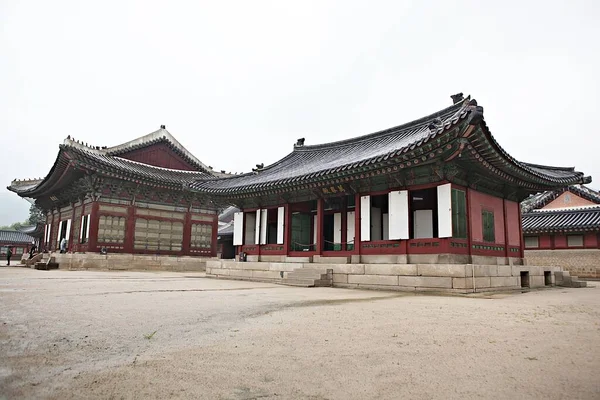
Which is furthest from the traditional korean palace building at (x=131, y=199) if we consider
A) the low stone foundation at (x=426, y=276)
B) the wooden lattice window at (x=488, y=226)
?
the wooden lattice window at (x=488, y=226)

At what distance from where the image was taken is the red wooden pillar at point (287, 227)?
19.6 metres

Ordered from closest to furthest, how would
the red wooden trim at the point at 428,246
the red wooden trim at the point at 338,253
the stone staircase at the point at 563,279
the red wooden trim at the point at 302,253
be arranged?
the red wooden trim at the point at 428,246 < the red wooden trim at the point at 338,253 < the stone staircase at the point at 563,279 < the red wooden trim at the point at 302,253

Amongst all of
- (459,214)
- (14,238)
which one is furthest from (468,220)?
(14,238)

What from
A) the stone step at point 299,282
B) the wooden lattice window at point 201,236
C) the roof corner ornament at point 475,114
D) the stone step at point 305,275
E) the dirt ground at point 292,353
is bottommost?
the stone step at point 299,282

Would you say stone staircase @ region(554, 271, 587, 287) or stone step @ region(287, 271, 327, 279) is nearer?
stone step @ region(287, 271, 327, 279)

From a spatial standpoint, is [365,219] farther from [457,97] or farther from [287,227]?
[457,97]

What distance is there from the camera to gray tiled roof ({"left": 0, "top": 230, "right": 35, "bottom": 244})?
6233 cm

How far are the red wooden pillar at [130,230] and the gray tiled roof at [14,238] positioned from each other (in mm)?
47932

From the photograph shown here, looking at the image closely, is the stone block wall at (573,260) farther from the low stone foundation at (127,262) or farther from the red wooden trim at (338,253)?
the low stone foundation at (127,262)

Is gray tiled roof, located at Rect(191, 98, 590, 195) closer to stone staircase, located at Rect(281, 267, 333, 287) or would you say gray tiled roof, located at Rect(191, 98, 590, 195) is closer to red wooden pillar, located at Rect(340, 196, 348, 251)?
red wooden pillar, located at Rect(340, 196, 348, 251)

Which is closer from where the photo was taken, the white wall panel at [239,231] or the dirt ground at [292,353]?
the dirt ground at [292,353]

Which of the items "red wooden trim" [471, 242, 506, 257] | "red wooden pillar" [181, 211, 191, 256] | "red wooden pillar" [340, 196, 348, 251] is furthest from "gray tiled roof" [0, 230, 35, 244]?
"red wooden trim" [471, 242, 506, 257]

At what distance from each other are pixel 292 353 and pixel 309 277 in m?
11.2

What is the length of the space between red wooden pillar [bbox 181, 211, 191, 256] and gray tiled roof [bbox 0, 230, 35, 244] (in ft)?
158
